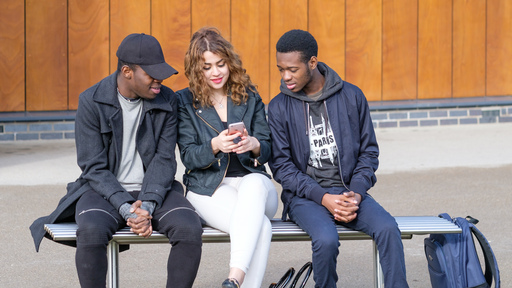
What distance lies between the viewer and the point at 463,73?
1191 cm

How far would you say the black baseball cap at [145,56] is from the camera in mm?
4386

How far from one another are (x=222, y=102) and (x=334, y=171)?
73 cm

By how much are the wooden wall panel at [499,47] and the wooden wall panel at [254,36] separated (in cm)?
311

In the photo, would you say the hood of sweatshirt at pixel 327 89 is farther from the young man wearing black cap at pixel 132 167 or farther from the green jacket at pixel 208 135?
the young man wearing black cap at pixel 132 167

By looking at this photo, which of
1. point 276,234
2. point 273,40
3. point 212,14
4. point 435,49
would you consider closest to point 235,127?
point 276,234

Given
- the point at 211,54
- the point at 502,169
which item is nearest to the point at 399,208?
the point at 502,169

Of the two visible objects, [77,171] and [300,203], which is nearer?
[300,203]

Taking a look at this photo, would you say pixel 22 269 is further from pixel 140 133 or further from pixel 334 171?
pixel 334 171

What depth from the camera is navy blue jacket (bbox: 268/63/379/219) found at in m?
4.62

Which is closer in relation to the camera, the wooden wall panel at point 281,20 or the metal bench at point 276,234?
the metal bench at point 276,234

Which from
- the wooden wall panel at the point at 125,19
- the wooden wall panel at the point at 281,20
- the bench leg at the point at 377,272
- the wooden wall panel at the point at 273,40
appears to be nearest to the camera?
the bench leg at the point at 377,272

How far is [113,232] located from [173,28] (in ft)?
22.8

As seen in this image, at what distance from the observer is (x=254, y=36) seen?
11133mm

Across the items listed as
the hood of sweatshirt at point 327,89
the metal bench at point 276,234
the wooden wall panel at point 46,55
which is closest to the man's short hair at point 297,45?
the hood of sweatshirt at point 327,89
